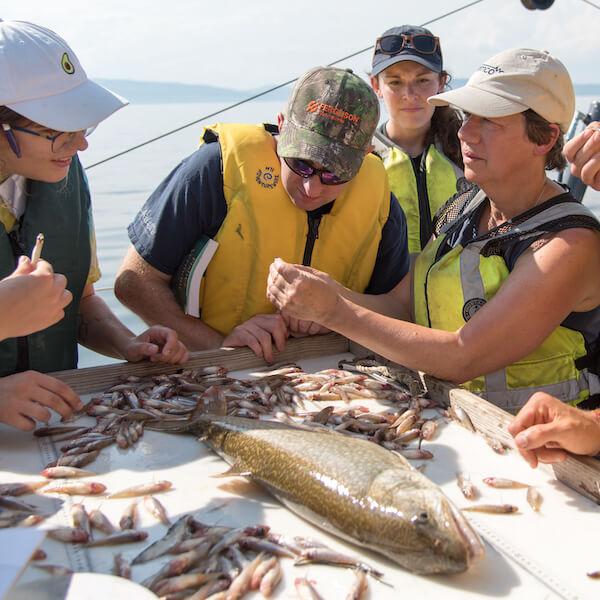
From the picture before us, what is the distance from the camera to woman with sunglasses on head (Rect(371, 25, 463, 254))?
587 centimetres

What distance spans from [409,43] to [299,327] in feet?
9.17

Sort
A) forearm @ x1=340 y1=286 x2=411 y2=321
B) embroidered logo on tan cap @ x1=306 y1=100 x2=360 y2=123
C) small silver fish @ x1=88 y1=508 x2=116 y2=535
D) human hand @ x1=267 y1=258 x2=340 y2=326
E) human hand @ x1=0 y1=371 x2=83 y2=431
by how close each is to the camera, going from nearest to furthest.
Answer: small silver fish @ x1=88 y1=508 x2=116 y2=535, human hand @ x1=0 y1=371 x2=83 y2=431, human hand @ x1=267 y1=258 x2=340 y2=326, embroidered logo on tan cap @ x1=306 y1=100 x2=360 y2=123, forearm @ x1=340 y1=286 x2=411 y2=321

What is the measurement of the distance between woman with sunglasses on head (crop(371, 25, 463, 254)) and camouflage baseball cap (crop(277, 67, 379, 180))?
6.01 ft

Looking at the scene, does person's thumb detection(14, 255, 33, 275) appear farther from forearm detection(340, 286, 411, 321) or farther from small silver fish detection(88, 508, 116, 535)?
forearm detection(340, 286, 411, 321)

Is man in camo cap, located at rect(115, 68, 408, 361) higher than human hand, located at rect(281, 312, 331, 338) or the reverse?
higher

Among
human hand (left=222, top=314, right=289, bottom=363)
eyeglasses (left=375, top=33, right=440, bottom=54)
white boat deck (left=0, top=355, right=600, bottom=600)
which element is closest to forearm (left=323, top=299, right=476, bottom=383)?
white boat deck (left=0, top=355, right=600, bottom=600)

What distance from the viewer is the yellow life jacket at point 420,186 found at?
5930mm

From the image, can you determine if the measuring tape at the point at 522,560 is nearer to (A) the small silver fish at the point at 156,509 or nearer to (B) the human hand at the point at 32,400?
(A) the small silver fish at the point at 156,509

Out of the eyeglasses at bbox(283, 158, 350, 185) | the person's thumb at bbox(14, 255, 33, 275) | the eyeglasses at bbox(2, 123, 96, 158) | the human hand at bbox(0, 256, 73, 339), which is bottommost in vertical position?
the human hand at bbox(0, 256, 73, 339)

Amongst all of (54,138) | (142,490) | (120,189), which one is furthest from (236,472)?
(120,189)

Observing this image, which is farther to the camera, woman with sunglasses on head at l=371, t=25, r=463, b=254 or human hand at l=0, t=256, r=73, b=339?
woman with sunglasses on head at l=371, t=25, r=463, b=254

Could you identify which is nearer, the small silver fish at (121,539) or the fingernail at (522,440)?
the small silver fish at (121,539)

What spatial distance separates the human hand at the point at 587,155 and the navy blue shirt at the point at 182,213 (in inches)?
78.3

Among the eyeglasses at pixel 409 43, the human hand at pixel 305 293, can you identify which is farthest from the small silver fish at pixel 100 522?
the eyeglasses at pixel 409 43
